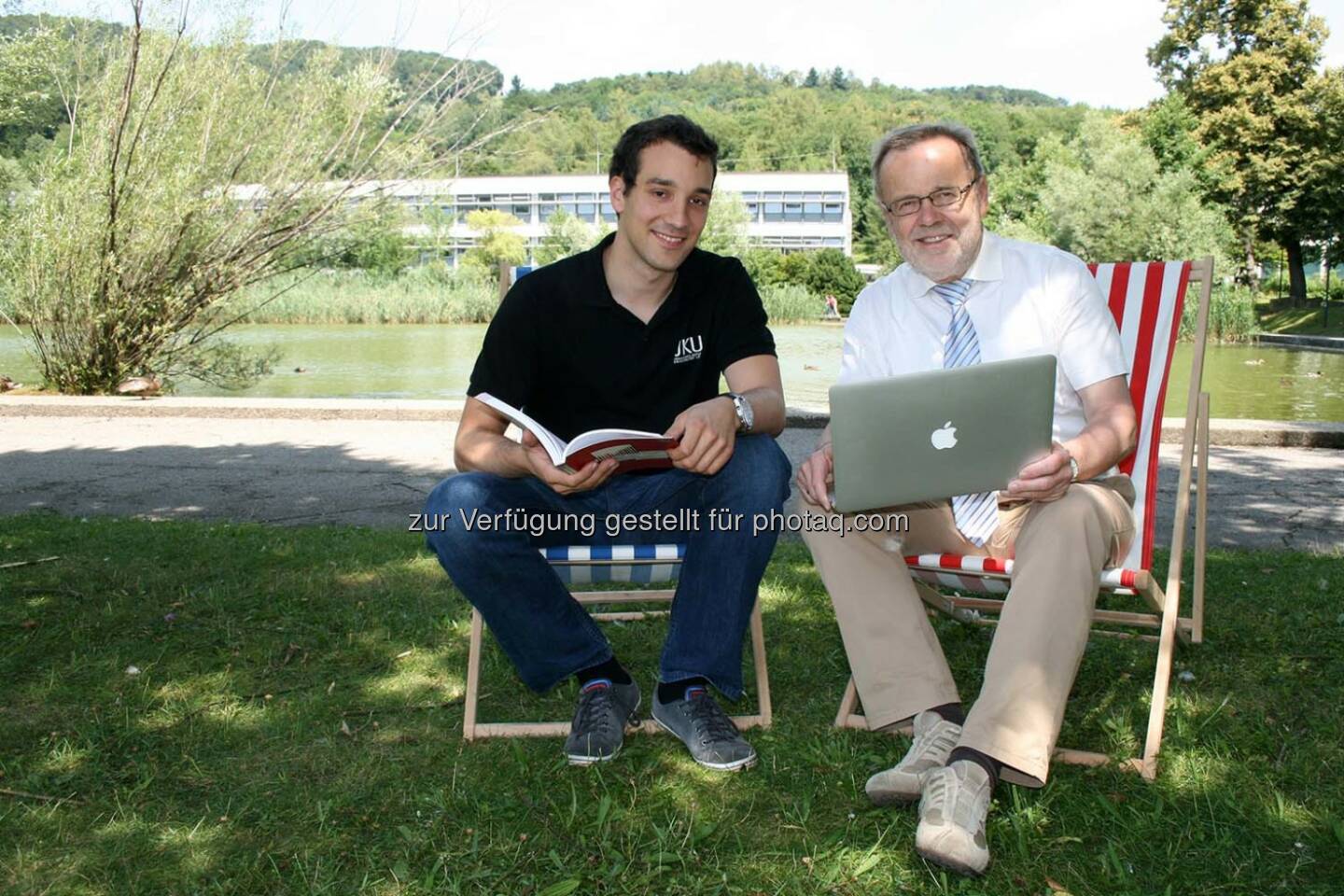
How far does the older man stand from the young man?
23cm

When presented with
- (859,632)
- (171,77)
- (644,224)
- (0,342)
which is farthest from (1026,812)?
(0,342)

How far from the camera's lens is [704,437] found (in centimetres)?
264

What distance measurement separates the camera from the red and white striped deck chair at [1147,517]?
256cm

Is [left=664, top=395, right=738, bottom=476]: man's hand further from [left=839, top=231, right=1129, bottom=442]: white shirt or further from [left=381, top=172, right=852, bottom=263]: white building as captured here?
[left=381, top=172, right=852, bottom=263]: white building

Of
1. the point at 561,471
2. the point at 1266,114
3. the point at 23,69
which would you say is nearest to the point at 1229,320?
the point at 1266,114

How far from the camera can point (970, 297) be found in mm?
2922

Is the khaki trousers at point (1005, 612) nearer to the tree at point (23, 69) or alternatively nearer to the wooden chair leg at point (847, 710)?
the wooden chair leg at point (847, 710)

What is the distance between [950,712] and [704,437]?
801 millimetres

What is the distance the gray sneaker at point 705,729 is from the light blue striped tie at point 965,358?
73cm

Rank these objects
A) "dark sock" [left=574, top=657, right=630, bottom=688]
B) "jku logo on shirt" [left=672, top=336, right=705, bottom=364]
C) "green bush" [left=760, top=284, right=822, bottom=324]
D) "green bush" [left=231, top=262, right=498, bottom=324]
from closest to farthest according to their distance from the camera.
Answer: "dark sock" [left=574, top=657, right=630, bottom=688] < "jku logo on shirt" [left=672, top=336, right=705, bottom=364] < "green bush" [left=231, top=262, right=498, bottom=324] < "green bush" [left=760, top=284, right=822, bottom=324]

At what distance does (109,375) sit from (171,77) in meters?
2.61

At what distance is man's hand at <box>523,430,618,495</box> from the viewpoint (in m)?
2.60

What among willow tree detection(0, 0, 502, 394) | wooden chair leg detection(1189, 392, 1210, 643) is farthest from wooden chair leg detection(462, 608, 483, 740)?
willow tree detection(0, 0, 502, 394)

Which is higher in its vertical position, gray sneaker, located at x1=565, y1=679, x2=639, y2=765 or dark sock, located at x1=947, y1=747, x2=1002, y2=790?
dark sock, located at x1=947, y1=747, x2=1002, y2=790
